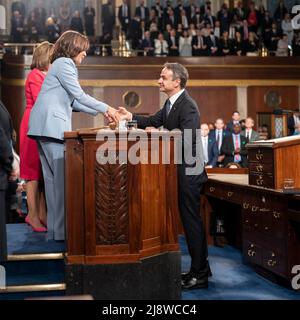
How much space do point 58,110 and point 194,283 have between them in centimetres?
148

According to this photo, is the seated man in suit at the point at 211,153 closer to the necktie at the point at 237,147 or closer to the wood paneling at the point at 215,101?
Answer: the necktie at the point at 237,147

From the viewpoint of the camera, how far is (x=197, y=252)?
3.71 metres

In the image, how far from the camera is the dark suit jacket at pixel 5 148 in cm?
322

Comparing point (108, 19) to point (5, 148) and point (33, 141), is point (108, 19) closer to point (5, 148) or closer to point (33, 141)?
point (33, 141)

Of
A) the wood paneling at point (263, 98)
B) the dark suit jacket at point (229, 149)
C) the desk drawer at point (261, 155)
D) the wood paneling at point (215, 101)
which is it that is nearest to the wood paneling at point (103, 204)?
the desk drawer at point (261, 155)

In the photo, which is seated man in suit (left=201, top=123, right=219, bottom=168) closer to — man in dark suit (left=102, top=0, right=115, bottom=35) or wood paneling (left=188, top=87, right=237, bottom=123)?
wood paneling (left=188, top=87, right=237, bottom=123)

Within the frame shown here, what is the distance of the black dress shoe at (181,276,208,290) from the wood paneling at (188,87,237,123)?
386 inches

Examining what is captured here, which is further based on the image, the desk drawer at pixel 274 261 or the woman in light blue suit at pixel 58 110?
the desk drawer at pixel 274 261

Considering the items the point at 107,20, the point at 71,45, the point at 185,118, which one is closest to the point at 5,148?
the point at 71,45

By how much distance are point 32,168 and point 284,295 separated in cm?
198

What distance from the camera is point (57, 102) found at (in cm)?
348

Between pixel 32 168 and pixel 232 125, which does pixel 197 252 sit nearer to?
pixel 32 168

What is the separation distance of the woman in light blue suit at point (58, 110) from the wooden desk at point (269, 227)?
4.28 feet
